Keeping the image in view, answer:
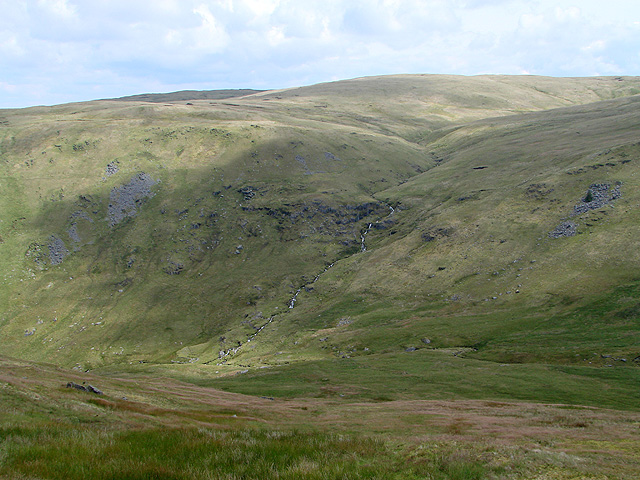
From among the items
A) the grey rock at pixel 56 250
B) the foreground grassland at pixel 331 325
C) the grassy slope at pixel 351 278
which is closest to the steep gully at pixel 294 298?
the foreground grassland at pixel 331 325

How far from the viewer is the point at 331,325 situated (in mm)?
126438

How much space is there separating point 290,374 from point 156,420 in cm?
6013

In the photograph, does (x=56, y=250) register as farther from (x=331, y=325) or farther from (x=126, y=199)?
(x=331, y=325)

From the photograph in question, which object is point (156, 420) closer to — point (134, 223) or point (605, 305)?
point (605, 305)

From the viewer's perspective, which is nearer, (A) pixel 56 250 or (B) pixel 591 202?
(B) pixel 591 202

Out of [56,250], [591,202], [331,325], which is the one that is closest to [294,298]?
[331,325]

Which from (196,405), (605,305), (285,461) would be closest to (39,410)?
(196,405)

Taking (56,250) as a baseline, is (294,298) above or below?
below

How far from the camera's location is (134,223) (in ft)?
607

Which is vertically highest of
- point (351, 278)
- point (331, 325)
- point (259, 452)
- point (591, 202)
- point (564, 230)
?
point (259, 452)

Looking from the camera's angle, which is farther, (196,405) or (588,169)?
(588,169)

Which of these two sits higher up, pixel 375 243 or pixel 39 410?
pixel 39 410

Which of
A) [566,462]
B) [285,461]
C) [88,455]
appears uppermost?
[88,455]

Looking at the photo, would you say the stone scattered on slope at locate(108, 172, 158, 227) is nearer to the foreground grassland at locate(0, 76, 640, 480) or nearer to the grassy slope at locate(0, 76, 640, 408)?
the foreground grassland at locate(0, 76, 640, 480)
